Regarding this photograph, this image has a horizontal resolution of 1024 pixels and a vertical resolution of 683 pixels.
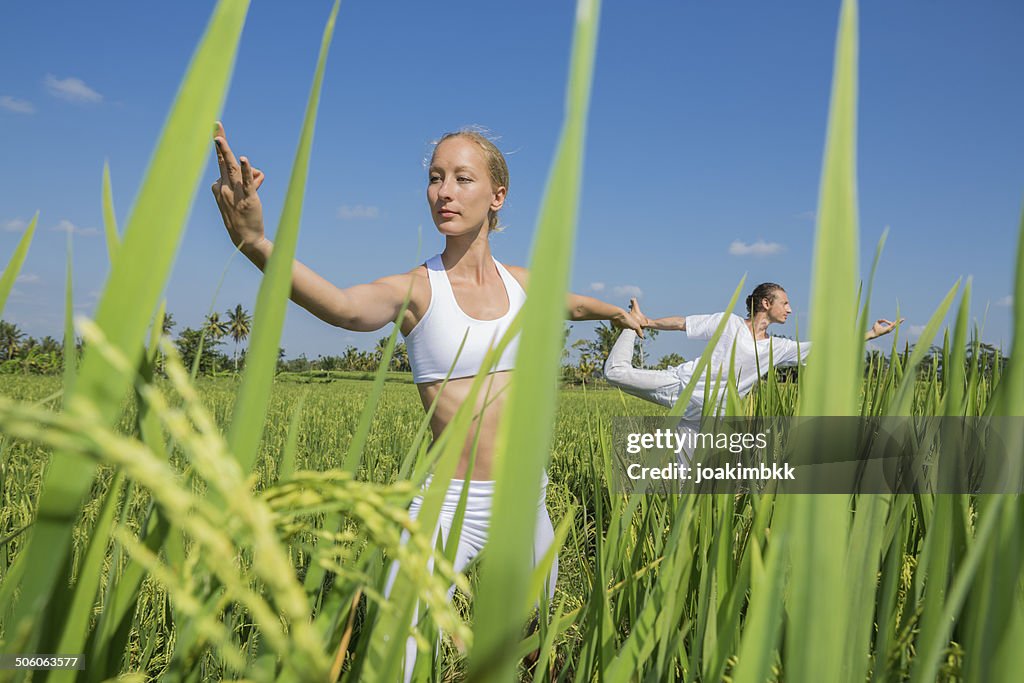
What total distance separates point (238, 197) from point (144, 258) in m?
0.63

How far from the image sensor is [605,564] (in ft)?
2.59

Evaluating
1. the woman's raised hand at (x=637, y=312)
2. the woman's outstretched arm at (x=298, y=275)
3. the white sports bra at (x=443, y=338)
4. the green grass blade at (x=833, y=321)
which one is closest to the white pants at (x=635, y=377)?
the woman's raised hand at (x=637, y=312)

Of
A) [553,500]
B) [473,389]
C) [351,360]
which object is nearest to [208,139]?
[473,389]

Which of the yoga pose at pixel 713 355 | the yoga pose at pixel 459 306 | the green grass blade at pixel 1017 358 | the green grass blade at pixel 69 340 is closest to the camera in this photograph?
the green grass blade at pixel 1017 358

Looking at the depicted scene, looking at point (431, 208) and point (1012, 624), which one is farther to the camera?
point (431, 208)

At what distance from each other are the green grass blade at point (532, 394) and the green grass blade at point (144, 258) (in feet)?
0.62

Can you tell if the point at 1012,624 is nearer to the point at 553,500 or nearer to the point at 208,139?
the point at 208,139

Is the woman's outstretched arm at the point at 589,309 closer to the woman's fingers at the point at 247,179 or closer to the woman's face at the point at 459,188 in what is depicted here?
the woman's face at the point at 459,188

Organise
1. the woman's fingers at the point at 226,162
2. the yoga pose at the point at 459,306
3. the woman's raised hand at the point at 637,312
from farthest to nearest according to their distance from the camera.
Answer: the woman's raised hand at the point at 637,312 < the yoga pose at the point at 459,306 < the woman's fingers at the point at 226,162

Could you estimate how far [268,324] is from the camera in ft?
1.23

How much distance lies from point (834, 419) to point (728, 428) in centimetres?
81

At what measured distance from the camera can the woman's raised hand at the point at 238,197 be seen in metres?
0.82

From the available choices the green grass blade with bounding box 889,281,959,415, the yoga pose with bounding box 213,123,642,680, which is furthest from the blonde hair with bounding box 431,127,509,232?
the green grass blade with bounding box 889,281,959,415

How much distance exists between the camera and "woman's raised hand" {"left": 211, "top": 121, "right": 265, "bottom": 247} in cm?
82
